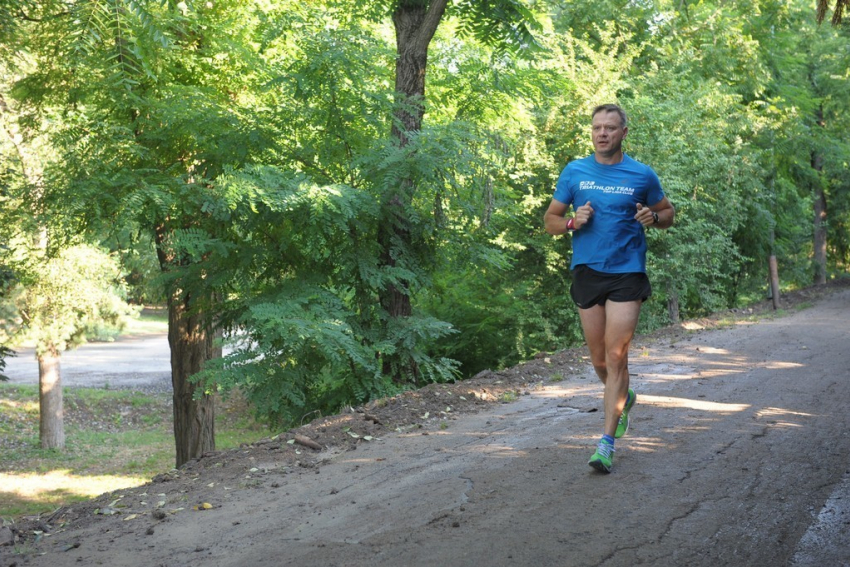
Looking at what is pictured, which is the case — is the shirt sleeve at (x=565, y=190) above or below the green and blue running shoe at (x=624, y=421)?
above

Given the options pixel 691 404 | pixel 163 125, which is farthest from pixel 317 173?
pixel 691 404

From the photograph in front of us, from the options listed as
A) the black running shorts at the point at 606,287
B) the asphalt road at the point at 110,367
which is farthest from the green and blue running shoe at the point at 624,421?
the asphalt road at the point at 110,367

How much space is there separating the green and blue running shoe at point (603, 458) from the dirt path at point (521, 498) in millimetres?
70

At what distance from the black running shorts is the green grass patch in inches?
416

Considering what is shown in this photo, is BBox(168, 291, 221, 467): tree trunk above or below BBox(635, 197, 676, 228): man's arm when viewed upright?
below

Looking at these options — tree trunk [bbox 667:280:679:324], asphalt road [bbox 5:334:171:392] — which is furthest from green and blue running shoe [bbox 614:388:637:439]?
asphalt road [bbox 5:334:171:392]

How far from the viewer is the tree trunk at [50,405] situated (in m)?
19.7

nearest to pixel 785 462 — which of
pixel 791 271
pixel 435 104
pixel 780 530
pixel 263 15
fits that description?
pixel 780 530

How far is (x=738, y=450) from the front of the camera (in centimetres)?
580

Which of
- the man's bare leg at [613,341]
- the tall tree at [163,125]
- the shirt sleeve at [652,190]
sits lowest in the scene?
the man's bare leg at [613,341]

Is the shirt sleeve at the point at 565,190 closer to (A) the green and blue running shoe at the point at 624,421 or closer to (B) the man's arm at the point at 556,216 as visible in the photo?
(B) the man's arm at the point at 556,216

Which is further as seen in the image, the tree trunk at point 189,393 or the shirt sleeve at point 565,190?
the tree trunk at point 189,393

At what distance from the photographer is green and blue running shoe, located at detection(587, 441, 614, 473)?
17.2 ft

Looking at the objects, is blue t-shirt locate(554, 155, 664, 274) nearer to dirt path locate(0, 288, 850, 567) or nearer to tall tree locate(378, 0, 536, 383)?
dirt path locate(0, 288, 850, 567)
